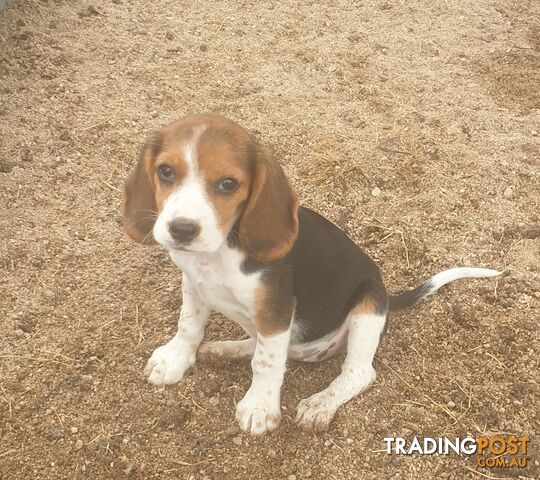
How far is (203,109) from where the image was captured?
18.9 feet

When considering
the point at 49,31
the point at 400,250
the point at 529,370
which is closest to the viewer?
Result: the point at 529,370

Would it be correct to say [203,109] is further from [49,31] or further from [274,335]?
[274,335]

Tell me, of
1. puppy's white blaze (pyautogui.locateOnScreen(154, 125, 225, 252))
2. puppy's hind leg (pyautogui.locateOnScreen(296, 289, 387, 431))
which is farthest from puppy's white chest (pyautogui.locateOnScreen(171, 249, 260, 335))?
puppy's hind leg (pyautogui.locateOnScreen(296, 289, 387, 431))

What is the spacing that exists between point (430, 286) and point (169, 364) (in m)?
1.67

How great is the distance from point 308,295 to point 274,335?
339 mm

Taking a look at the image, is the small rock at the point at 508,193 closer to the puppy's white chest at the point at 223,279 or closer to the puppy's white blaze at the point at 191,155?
the puppy's white chest at the point at 223,279

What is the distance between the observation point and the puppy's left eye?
268cm

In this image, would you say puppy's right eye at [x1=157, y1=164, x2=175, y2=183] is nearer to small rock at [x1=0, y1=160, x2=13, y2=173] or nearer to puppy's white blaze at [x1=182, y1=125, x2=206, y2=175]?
puppy's white blaze at [x1=182, y1=125, x2=206, y2=175]

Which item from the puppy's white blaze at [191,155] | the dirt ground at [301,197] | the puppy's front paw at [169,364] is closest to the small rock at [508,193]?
the dirt ground at [301,197]

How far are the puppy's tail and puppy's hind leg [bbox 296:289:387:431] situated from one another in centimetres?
36

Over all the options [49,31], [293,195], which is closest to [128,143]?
[49,31]

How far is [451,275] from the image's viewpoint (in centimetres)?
400

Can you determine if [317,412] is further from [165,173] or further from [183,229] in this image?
[165,173]

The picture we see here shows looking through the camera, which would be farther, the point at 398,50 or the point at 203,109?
the point at 398,50
